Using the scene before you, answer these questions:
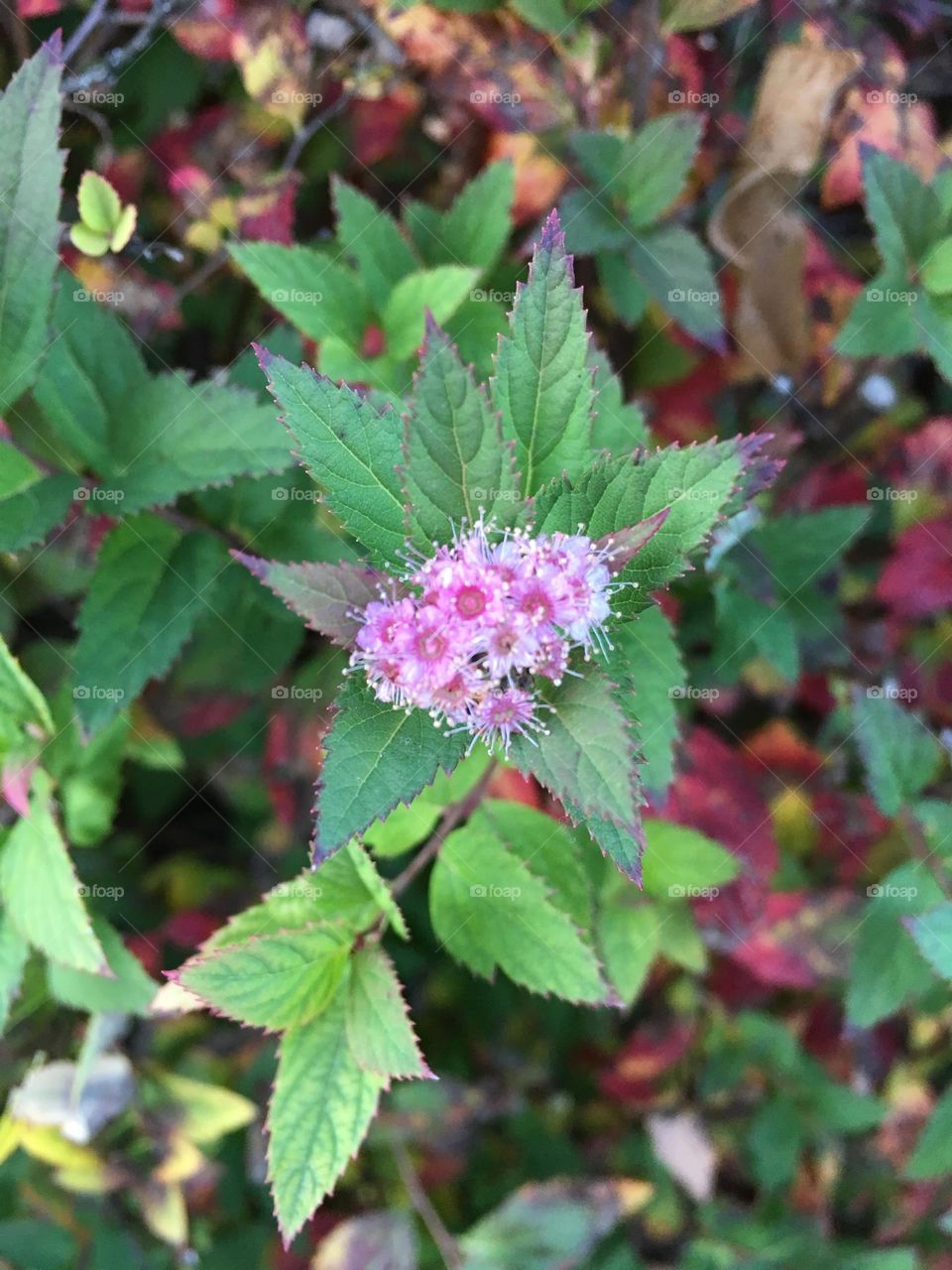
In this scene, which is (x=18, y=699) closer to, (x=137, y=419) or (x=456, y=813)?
(x=137, y=419)

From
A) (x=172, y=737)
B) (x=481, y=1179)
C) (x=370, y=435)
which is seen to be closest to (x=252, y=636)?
(x=172, y=737)

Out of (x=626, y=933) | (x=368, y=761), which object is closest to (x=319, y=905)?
(x=368, y=761)

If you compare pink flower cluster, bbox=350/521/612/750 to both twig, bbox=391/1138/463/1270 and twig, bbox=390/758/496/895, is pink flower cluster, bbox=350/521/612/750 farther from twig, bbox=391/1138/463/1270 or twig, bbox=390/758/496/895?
twig, bbox=391/1138/463/1270

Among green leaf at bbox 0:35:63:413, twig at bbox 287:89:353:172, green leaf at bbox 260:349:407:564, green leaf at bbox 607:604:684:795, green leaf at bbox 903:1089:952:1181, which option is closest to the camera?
green leaf at bbox 260:349:407:564

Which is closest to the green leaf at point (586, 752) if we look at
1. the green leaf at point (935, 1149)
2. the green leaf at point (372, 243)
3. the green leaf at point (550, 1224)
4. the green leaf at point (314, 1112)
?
the green leaf at point (314, 1112)

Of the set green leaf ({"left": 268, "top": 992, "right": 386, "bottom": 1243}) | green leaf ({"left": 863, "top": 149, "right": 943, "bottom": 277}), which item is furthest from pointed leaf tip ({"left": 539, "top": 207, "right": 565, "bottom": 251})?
green leaf ({"left": 268, "top": 992, "right": 386, "bottom": 1243})

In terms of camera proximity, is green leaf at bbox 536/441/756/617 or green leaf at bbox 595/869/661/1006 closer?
green leaf at bbox 536/441/756/617
